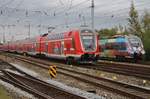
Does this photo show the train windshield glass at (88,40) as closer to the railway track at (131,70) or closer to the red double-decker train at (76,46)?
the red double-decker train at (76,46)

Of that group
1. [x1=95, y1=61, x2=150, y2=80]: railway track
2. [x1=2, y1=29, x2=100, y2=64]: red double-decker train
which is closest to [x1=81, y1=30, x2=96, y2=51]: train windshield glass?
[x1=2, y1=29, x2=100, y2=64]: red double-decker train

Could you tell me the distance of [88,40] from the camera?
34406mm

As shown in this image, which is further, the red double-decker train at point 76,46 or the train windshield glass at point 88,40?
the train windshield glass at point 88,40

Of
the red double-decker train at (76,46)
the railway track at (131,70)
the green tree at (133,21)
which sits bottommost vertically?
the railway track at (131,70)

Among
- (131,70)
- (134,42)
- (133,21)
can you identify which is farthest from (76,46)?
(133,21)

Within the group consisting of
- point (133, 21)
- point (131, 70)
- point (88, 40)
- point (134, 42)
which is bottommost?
point (131, 70)

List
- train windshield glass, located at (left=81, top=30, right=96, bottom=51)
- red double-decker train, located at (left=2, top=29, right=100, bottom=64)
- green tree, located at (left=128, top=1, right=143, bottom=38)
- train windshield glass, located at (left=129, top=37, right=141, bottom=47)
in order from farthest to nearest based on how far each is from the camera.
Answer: green tree, located at (left=128, top=1, right=143, bottom=38) < train windshield glass, located at (left=129, top=37, right=141, bottom=47) < train windshield glass, located at (left=81, top=30, right=96, bottom=51) < red double-decker train, located at (left=2, top=29, right=100, bottom=64)

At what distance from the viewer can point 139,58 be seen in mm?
44781

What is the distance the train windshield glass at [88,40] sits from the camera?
34.1 m

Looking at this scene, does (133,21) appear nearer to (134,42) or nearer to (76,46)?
(134,42)

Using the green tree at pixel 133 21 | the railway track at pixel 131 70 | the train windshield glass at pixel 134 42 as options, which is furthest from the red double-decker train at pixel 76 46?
the green tree at pixel 133 21

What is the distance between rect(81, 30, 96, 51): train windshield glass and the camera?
3406 cm

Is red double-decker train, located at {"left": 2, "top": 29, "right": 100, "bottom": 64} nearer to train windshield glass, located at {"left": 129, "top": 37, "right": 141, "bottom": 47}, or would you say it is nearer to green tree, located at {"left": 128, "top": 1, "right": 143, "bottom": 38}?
train windshield glass, located at {"left": 129, "top": 37, "right": 141, "bottom": 47}

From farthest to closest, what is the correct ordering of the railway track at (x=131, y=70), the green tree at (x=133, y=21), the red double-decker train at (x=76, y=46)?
the green tree at (x=133, y=21) < the red double-decker train at (x=76, y=46) < the railway track at (x=131, y=70)
